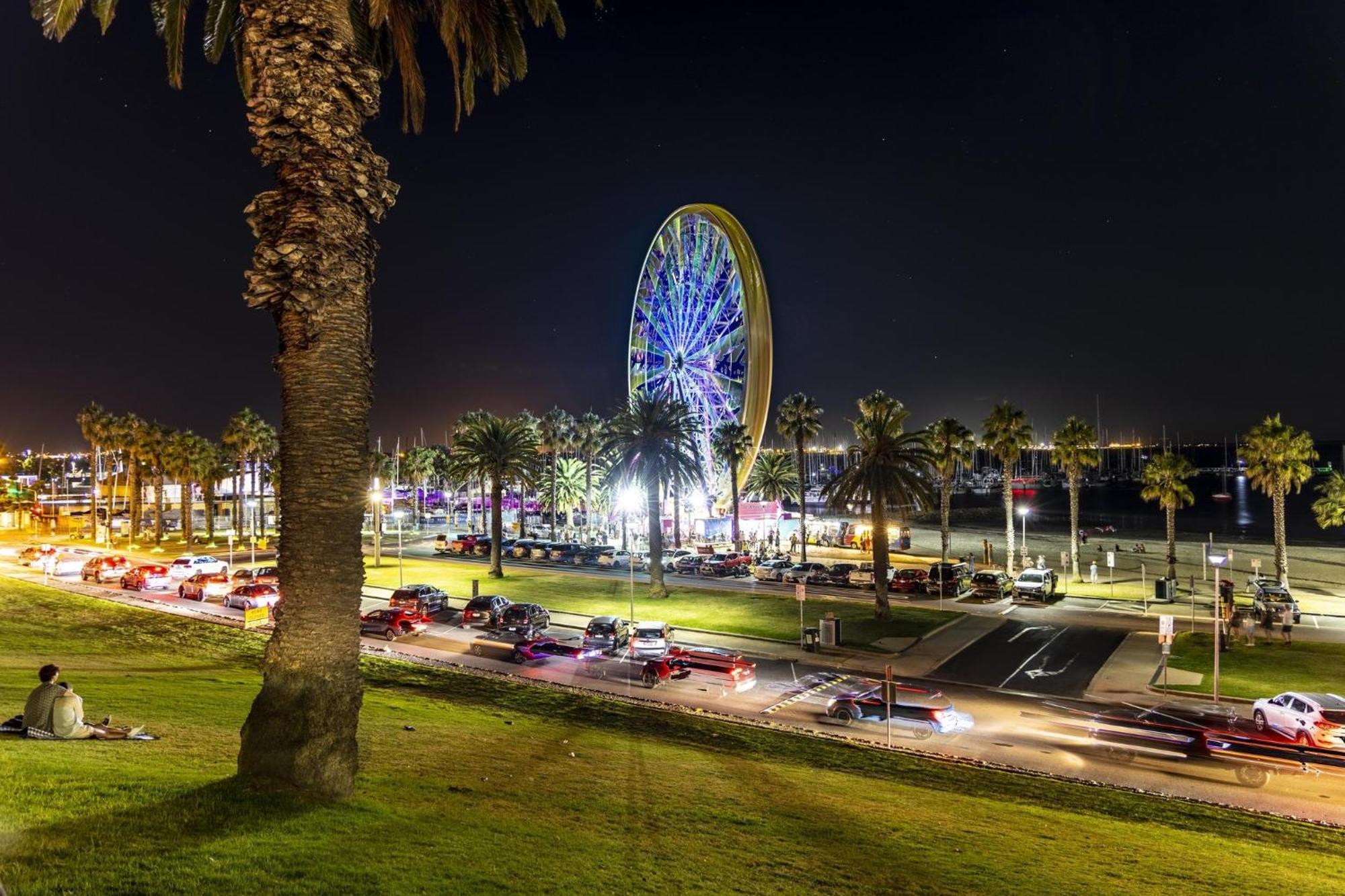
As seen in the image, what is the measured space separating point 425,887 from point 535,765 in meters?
6.60

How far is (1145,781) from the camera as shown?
17484 millimetres

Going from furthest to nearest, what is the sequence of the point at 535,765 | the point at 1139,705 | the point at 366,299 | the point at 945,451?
1. the point at 945,451
2. the point at 1139,705
3. the point at 535,765
4. the point at 366,299

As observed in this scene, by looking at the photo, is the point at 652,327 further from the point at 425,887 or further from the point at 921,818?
the point at 425,887

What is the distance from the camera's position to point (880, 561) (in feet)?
123

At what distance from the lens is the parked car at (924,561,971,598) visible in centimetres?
4603

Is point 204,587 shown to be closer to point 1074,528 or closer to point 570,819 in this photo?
point 570,819

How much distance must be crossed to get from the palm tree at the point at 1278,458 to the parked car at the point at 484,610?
4299 cm

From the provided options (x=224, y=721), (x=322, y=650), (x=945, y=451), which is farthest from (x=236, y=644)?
(x=945, y=451)

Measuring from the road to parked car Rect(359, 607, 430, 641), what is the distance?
0.39 metres

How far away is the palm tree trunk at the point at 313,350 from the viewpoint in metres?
9.74

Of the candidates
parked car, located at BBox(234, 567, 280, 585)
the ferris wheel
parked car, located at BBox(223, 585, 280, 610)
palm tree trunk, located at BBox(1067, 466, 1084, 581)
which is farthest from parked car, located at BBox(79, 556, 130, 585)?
palm tree trunk, located at BBox(1067, 466, 1084, 581)

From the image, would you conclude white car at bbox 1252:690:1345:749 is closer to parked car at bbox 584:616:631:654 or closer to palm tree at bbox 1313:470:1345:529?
parked car at bbox 584:616:631:654

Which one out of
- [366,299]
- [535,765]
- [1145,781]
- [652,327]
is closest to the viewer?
[366,299]

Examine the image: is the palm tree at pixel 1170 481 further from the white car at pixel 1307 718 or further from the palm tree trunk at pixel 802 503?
the white car at pixel 1307 718
